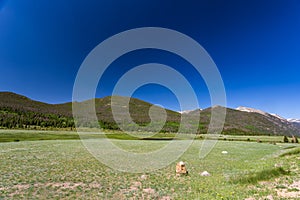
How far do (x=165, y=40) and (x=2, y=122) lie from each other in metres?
75.7

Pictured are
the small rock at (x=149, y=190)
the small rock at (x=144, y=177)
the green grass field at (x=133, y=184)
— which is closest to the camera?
the green grass field at (x=133, y=184)

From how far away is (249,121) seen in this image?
187250mm

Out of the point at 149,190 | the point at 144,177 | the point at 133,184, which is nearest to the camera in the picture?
the point at 149,190

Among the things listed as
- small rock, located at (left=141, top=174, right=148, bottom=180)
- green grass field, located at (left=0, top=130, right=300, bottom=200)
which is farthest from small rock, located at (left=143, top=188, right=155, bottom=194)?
small rock, located at (left=141, top=174, right=148, bottom=180)

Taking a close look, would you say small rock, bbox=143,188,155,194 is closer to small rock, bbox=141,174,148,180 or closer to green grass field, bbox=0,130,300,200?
green grass field, bbox=0,130,300,200

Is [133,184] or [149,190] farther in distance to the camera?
[133,184]

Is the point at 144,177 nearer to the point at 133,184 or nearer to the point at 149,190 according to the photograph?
the point at 133,184

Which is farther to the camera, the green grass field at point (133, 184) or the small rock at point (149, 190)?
the small rock at point (149, 190)

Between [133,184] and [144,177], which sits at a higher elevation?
[144,177]

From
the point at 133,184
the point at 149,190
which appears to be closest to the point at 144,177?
the point at 133,184

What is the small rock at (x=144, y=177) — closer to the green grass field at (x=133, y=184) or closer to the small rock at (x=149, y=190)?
the green grass field at (x=133, y=184)

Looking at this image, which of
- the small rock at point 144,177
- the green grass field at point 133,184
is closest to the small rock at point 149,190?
the green grass field at point 133,184

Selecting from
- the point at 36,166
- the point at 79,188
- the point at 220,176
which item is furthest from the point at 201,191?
the point at 36,166

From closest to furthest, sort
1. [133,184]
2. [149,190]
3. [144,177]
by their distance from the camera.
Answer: [149,190]
[133,184]
[144,177]
